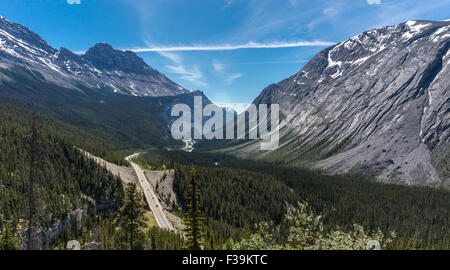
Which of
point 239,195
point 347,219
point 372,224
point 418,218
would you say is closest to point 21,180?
point 239,195

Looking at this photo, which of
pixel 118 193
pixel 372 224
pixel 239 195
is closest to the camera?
pixel 118 193

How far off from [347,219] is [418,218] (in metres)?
35.3

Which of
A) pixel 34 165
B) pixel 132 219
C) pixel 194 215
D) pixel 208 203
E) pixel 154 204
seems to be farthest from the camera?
pixel 208 203

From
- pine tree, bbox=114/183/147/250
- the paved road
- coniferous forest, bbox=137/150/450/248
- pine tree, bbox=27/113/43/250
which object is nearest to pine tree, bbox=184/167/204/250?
pine tree, bbox=114/183/147/250

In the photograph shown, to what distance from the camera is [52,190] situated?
82.1 m

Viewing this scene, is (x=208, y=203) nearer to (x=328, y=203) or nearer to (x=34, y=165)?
(x=328, y=203)

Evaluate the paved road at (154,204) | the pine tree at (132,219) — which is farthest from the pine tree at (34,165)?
the paved road at (154,204)

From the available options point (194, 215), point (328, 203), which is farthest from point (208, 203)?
point (194, 215)

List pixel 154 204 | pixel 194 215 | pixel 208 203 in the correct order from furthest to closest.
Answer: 1. pixel 208 203
2. pixel 154 204
3. pixel 194 215

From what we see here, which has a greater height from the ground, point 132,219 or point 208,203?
point 132,219

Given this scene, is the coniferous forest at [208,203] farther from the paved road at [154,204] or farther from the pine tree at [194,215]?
the pine tree at [194,215]

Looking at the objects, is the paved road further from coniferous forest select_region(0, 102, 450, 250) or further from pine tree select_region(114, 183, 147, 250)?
pine tree select_region(114, 183, 147, 250)
